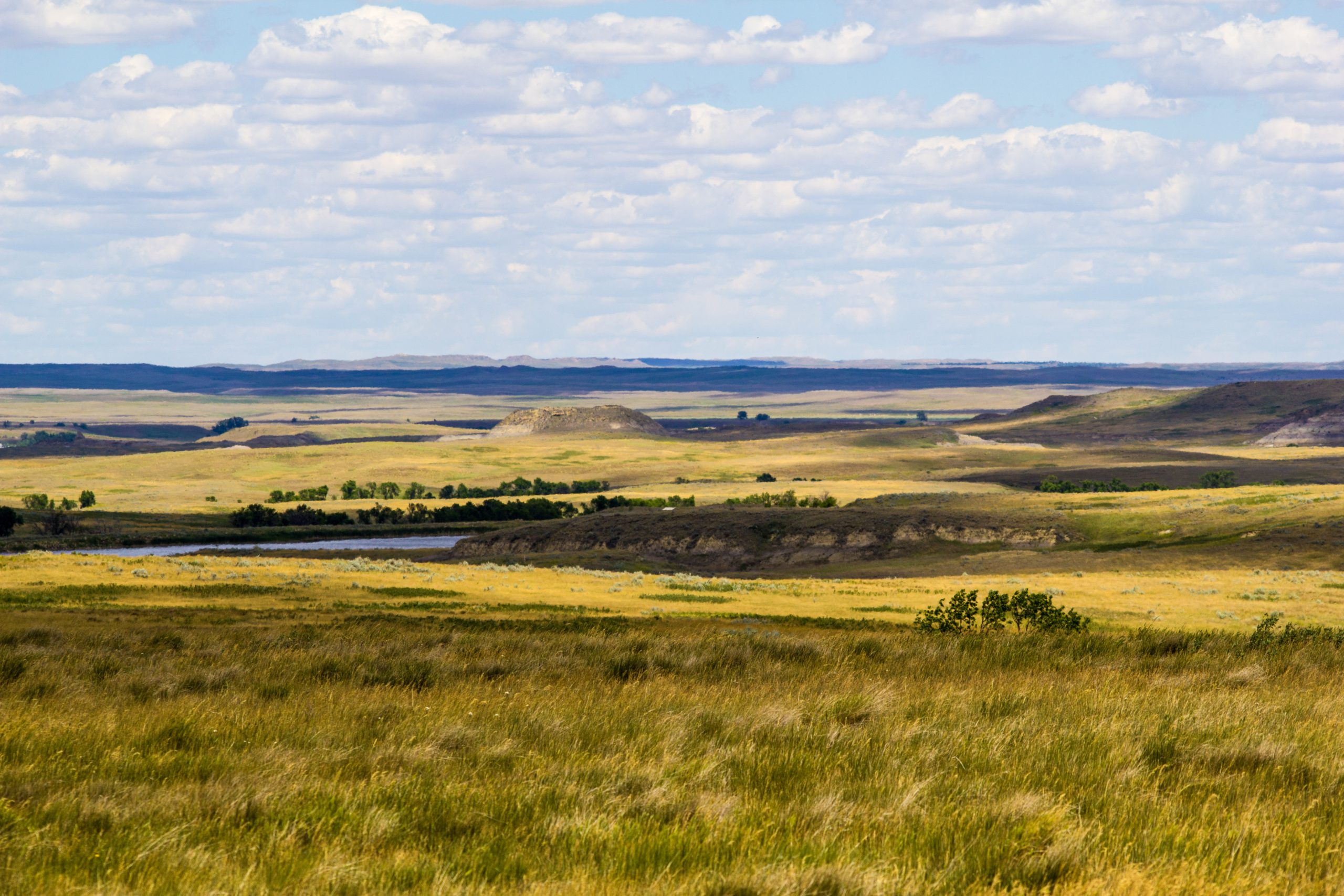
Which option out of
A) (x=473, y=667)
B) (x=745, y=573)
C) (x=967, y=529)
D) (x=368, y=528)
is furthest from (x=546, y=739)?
(x=368, y=528)

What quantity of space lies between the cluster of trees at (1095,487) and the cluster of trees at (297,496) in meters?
83.6

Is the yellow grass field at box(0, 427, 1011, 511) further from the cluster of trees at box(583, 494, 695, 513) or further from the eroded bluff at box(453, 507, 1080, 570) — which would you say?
the eroded bluff at box(453, 507, 1080, 570)

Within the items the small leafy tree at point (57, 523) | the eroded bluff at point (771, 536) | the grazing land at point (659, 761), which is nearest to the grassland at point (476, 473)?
the small leafy tree at point (57, 523)

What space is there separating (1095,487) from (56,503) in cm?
11691

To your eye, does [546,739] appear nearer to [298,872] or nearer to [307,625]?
[298,872]

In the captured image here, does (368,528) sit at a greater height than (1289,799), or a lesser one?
lesser

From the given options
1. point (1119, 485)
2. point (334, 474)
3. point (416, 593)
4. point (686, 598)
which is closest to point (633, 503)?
point (1119, 485)

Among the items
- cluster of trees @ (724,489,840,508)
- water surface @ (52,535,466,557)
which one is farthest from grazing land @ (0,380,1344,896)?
cluster of trees @ (724,489,840,508)

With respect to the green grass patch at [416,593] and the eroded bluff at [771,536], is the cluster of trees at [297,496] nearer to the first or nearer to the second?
the eroded bluff at [771,536]

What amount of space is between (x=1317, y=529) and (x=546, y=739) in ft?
250

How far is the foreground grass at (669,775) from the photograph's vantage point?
6578 mm

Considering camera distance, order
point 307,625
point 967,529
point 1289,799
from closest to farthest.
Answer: point 1289,799
point 307,625
point 967,529

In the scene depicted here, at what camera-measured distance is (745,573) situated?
81875mm

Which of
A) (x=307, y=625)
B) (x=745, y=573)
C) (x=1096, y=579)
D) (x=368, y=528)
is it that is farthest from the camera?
(x=368, y=528)
